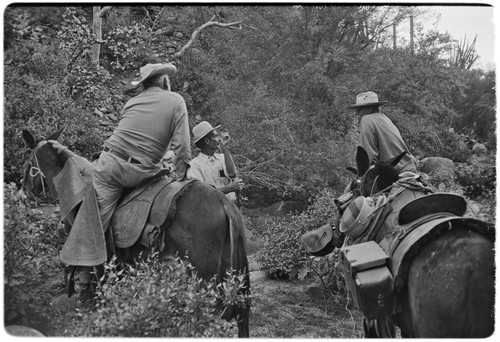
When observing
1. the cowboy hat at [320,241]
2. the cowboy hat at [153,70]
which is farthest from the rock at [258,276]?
the cowboy hat at [153,70]

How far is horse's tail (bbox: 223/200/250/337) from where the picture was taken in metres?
4.53

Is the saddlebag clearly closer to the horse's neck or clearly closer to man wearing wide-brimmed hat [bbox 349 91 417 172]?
man wearing wide-brimmed hat [bbox 349 91 417 172]

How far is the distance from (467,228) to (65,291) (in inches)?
128

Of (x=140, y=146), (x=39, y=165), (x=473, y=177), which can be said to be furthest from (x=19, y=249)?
(x=473, y=177)

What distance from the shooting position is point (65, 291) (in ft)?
15.7

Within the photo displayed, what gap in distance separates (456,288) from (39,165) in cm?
359

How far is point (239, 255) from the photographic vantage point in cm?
464

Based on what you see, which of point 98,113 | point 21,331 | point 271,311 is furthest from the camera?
point 98,113

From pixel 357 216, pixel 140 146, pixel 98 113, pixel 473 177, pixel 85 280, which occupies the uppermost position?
pixel 140 146

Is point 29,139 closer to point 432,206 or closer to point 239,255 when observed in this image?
point 239,255

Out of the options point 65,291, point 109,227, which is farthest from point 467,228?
point 65,291

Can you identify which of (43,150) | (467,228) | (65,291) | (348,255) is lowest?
(65,291)

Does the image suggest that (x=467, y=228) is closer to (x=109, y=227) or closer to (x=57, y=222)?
(x=109, y=227)

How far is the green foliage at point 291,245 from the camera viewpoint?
7.11m
